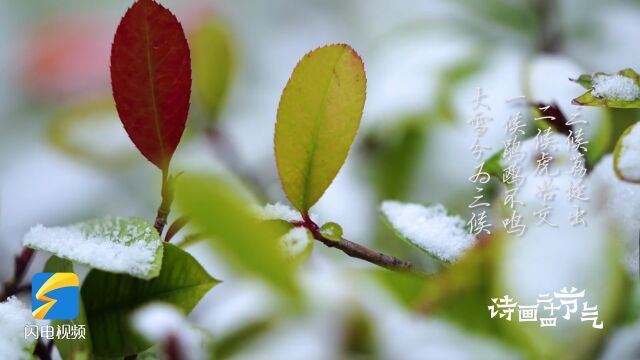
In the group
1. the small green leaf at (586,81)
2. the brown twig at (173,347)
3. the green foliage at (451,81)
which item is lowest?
the brown twig at (173,347)

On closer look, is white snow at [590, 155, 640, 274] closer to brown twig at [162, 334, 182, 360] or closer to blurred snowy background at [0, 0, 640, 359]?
blurred snowy background at [0, 0, 640, 359]

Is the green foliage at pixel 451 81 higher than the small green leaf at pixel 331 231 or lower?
higher

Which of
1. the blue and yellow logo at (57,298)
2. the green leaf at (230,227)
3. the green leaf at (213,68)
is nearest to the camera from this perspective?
the green leaf at (230,227)

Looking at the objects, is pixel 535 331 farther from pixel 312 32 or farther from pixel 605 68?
pixel 312 32

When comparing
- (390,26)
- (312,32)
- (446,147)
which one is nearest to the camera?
(446,147)

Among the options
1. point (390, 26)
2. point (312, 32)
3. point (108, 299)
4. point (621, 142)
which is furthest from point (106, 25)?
point (621, 142)

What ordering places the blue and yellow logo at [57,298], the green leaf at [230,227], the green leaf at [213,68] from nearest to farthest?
1. the green leaf at [230,227]
2. the blue and yellow logo at [57,298]
3. the green leaf at [213,68]

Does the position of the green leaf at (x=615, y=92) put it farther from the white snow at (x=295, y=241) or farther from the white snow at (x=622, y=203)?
the white snow at (x=295, y=241)

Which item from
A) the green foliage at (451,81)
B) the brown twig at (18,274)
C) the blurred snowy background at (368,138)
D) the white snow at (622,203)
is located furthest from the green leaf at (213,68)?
the white snow at (622,203)
